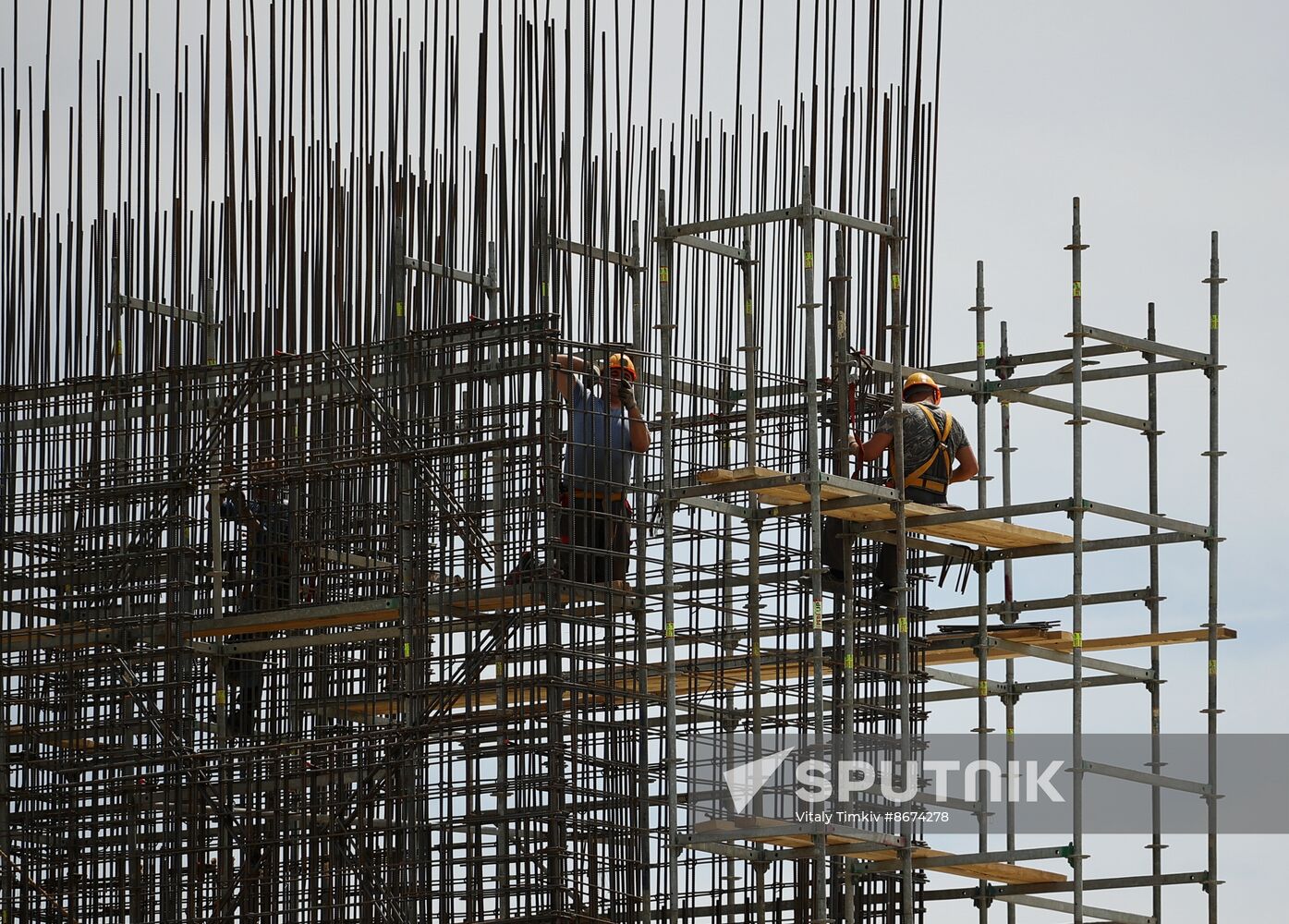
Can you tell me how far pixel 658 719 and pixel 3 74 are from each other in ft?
32.9

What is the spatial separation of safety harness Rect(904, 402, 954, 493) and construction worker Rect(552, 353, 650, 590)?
212cm

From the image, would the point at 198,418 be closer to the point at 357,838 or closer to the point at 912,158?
the point at 357,838

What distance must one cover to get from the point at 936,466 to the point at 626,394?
2.51 metres

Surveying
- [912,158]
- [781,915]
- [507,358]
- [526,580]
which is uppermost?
[912,158]

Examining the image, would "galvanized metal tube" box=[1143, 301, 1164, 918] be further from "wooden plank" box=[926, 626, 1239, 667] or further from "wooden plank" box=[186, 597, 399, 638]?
"wooden plank" box=[186, 597, 399, 638]

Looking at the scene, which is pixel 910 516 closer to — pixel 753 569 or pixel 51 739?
pixel 753 569

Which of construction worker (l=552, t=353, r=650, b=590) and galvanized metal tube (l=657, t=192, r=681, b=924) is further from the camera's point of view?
construction worker (l=552, t=353, r=650, b=590)

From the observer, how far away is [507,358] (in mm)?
18516

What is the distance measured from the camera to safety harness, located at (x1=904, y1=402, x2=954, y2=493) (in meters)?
18.9

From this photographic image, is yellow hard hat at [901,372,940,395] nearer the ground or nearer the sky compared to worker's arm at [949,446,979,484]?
nearer the sky

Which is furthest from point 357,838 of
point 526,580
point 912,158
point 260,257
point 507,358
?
point 912,158

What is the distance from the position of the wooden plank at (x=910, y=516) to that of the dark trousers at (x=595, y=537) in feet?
4.15

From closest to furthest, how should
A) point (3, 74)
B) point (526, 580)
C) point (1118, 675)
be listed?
point (526, 580) < point (1118, 675) < point (3, 74)

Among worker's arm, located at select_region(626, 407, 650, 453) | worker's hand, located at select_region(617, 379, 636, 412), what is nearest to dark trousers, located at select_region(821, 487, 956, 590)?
worker's arm, located at select_region(626, 407, 650, 453)
